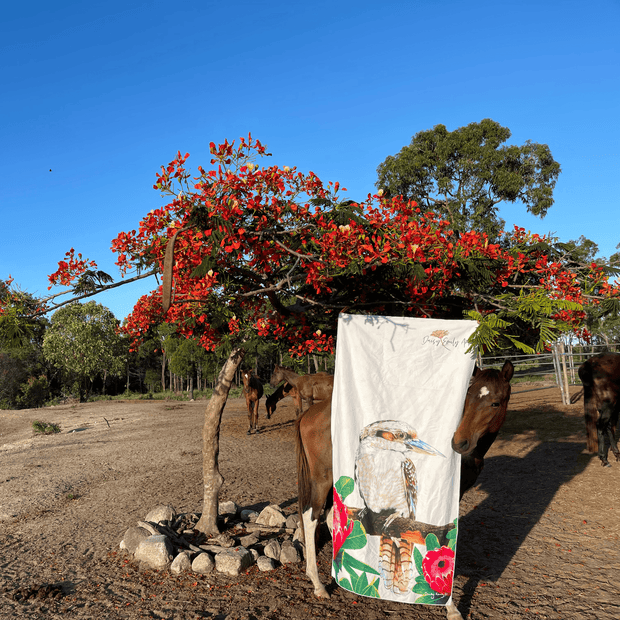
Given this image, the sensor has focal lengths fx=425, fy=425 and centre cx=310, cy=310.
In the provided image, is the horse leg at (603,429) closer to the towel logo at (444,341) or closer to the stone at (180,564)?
the towel logo at (444,341)

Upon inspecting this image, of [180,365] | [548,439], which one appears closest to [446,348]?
[548,439]

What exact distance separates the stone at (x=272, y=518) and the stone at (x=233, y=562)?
42.9 inches

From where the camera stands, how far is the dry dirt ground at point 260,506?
11.3 ft

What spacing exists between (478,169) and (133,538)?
1767cm

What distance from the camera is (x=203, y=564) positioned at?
4020 mm

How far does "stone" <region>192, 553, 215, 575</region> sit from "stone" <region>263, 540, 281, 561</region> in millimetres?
542

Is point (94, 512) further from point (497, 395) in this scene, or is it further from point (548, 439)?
point (548, 439)

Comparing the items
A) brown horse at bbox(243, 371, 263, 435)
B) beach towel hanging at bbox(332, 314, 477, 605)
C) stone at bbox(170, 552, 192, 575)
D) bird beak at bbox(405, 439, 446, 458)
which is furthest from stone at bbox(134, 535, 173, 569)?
brown horse at bbox(243, 371, 263, 435)

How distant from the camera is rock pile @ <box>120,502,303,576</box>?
4.07 m

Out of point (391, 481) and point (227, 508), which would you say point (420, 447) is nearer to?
point (391, 481)

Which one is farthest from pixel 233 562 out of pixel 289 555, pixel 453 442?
pixel 453 442

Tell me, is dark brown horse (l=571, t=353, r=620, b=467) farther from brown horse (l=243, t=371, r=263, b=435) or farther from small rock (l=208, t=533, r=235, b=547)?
brown horse (l=243, t=371, r=263, b=435)

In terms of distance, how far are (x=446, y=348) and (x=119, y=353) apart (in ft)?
90.4

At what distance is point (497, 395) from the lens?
3.16 meters
